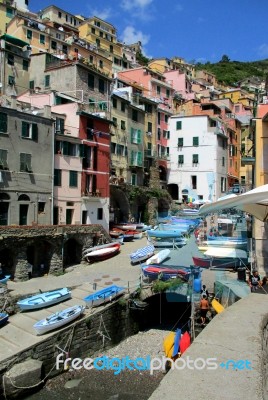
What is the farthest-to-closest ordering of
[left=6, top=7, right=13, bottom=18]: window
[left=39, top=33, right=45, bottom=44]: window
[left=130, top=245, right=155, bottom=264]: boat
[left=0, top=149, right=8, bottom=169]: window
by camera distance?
1. [left=6, top=7, right=13, bottom=18]: window
2. [left=39, top=33, right=45, bottom=44]: window
3. [left=130, top=245, right=155, bottom=264]: boat
4. [left=0, top=149, right=8, bottom=169]: window

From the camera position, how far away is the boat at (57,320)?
17953 millimetres

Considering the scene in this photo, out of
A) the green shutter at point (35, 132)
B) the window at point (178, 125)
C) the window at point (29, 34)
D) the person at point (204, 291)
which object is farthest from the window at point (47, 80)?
the person at point (204, 291)

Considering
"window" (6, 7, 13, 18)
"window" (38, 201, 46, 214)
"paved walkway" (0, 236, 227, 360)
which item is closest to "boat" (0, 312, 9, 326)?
"paved walkway" (0, 236, 227, 360)

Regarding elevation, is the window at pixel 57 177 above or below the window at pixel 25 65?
below

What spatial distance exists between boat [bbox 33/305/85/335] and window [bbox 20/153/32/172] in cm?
1496

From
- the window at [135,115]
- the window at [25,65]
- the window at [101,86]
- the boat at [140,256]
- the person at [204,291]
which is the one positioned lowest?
the person at [204,291]

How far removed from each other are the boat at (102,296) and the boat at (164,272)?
8.38 ft

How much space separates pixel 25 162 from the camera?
30.7 m

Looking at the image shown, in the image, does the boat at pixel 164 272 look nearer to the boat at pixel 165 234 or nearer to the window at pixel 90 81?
the boat at pixel 165 234

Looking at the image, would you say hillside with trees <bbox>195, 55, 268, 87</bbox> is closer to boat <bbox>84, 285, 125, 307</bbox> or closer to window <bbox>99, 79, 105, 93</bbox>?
window <bbox>99, 79, 105, 93</bbox>

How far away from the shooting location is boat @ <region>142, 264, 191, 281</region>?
73.8 feet

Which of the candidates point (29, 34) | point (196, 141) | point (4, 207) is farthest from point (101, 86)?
point (29, 34)

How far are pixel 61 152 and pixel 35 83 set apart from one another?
1659 centimetres

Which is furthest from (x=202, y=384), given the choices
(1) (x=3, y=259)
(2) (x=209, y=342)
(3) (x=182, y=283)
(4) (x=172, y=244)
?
(4) (x=172, y=244)
